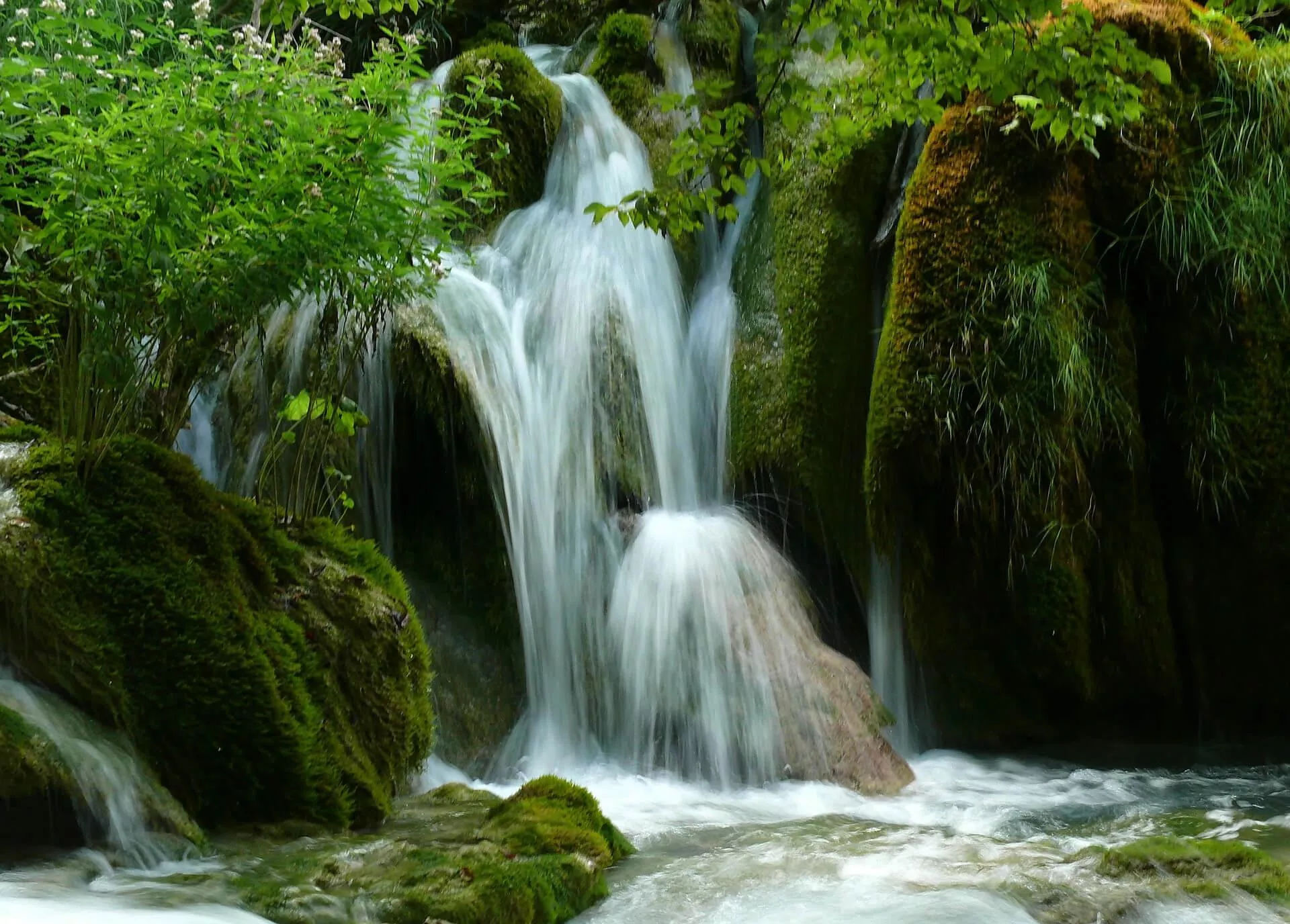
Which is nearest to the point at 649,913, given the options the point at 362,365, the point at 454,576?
the point at 454,576

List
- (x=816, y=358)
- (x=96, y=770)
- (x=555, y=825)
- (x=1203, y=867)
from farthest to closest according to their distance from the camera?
(x=816, y=358), (x=555, y=825), (x=1203, y=867), (x=96, y=770)

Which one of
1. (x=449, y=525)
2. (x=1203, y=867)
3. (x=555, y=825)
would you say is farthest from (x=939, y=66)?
(x=449, y=525)

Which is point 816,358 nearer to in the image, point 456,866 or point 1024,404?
point 1024,404

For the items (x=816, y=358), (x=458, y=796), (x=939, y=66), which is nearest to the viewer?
(x=939, y=66)

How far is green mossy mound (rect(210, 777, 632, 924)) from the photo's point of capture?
2.68 meters

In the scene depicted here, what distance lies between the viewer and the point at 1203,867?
316 centimetres

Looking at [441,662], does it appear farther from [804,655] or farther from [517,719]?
[804,655]

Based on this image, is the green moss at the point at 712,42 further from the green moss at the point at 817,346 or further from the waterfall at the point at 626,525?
the waterfall at the point at 626,525

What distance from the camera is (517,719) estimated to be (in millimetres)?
5781

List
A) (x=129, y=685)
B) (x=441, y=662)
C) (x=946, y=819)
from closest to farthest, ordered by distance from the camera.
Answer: (x=129, y=685), (x=946, y=819), (x=441, y=662)

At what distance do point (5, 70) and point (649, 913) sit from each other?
2931 millimetres

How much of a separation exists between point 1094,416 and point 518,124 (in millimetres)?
4717

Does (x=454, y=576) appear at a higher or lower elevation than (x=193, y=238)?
lower

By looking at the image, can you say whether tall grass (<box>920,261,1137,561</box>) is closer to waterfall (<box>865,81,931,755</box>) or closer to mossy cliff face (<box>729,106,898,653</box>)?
waterfall (<box>865,81,931,755</box>)
